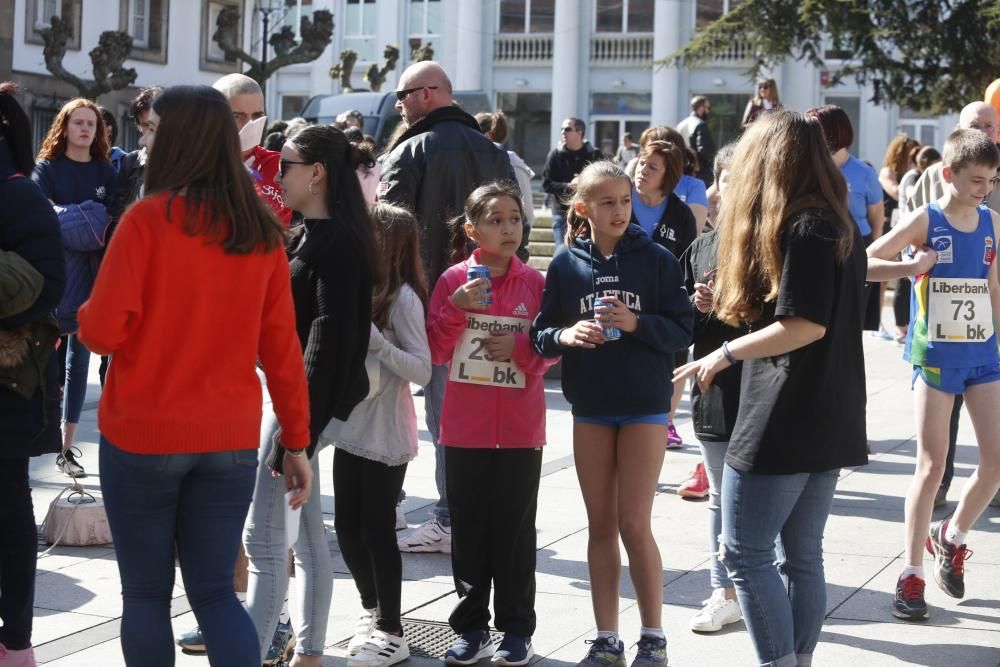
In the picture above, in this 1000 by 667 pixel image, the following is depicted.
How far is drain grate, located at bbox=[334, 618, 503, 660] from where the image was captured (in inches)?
199

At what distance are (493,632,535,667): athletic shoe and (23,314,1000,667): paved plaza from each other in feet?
0.39

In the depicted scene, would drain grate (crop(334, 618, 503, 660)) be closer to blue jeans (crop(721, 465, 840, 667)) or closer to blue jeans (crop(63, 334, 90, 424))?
blue jeans (crop(721, 465, 840, 667))

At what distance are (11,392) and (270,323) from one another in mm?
1157

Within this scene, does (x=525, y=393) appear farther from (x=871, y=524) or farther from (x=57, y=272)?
(x=871, y=524)

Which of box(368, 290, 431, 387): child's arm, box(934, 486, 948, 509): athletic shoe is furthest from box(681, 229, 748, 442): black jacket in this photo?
box(934, 486, 948, 509): athletic shoe

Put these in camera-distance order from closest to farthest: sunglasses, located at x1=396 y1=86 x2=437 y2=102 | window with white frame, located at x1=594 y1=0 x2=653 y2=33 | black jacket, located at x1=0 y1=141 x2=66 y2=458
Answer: black jacket, located at x1=0 y1=141 x2=66 y2=458 < sunglasses, located at x1=396 y1=86 x2=437 y2=102 < window with white frame, located at x1=594 y1=0 x2=653 y2=33

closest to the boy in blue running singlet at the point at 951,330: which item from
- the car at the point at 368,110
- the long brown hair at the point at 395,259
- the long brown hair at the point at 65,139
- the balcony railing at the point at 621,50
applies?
the long brown hair at the point at 395,259

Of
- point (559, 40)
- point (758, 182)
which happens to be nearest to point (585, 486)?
point (758, 182)

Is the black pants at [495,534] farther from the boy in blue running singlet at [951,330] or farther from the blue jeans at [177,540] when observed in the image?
the boy in blue running singlet at [951,330]

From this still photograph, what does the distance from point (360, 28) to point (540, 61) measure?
6854mm

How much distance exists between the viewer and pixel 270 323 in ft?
12.2

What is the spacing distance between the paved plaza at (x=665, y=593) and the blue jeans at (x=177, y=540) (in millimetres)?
1333

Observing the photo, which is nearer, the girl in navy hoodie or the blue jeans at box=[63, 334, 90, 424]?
the girl in navy hoodie

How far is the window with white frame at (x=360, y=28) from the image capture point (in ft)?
164
